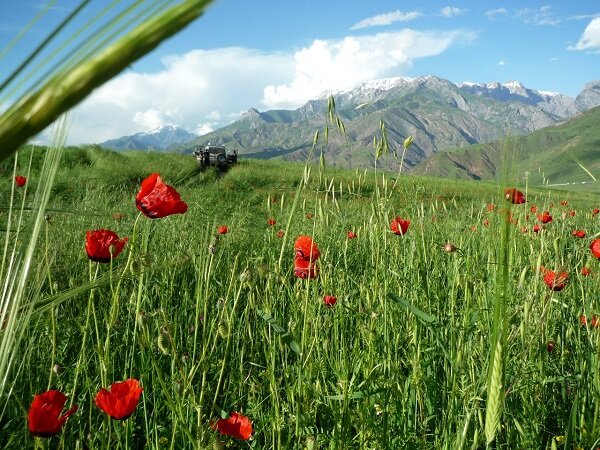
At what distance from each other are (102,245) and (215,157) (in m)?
20.6

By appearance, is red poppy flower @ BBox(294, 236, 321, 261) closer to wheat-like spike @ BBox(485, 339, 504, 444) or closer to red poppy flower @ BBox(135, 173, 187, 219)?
red poppy flower @ BBox(135, 173, 187, 219)

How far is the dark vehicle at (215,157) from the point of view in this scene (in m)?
20.5

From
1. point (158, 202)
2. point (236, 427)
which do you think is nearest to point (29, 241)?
point (236, 427)

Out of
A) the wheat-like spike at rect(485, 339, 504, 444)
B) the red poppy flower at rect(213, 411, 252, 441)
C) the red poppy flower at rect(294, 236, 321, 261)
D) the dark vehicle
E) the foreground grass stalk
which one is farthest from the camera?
the dark vehicle

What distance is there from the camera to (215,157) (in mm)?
21531

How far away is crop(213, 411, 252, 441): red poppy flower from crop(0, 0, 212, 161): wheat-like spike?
3.27ft

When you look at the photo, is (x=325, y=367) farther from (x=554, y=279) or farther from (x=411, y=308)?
(x=554, y=279)

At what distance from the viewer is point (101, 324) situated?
2270 millimetres

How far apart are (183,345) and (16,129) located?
6.52ft

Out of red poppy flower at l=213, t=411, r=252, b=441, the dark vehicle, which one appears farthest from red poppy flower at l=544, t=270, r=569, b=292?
the dark vehicle

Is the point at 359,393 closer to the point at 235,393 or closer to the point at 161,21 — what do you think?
the point at 235,393

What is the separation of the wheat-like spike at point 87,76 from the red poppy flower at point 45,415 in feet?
3.09

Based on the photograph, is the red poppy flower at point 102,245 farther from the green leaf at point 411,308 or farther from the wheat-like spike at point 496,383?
the wheat-like spike at point 496,383

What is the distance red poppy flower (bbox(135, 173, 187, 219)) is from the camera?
138 centimetres
